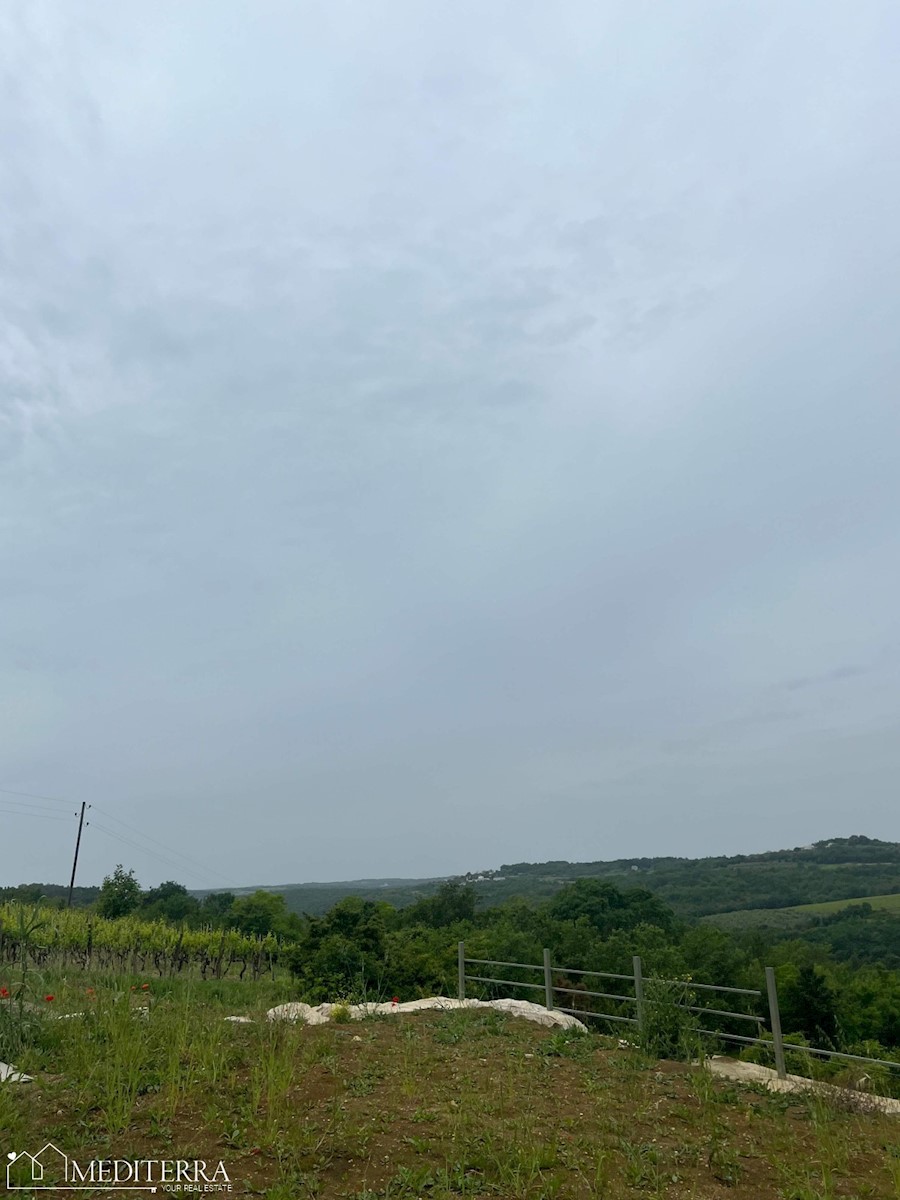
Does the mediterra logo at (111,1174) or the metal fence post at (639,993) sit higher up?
the metal fence post at (639,993)

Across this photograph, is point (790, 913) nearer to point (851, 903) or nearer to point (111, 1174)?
point (851, 903)

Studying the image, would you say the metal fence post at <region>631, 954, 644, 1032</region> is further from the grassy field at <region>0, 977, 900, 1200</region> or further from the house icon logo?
the house icon logo

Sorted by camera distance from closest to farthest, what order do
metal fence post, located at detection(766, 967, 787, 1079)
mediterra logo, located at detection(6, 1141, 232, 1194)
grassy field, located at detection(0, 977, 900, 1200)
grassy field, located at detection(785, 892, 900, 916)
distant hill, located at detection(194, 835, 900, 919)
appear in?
1. mediterra logo, located at detection(6, 1141, 232, 1194)
2. grassy field, located at detection(0, 977, 900, 1200)
3. metal fence post, located at detection(766, 967, 787, 1079)
4. grassy field, located at detection(785, 892, 900, 916)
5. distant hill, located at detection(194, 835, 900, 919)

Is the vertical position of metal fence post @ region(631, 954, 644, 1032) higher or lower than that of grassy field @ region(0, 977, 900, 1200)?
higher

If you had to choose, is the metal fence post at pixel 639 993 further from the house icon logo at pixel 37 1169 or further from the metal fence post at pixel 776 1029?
the house icon logo at pixel 37 1169

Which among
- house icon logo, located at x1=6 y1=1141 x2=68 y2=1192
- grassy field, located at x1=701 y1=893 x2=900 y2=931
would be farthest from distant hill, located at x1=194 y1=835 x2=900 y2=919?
house icon logo, located at x1=6 y1=1141 x2=68 y2=1192

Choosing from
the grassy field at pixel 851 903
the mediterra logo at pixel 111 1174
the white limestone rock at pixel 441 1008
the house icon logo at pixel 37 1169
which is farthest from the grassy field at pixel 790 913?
the house icon logo at pixel 37 1169

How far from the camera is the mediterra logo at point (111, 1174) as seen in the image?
5.32m

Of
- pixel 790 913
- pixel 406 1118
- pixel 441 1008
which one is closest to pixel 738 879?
pixel 790 913

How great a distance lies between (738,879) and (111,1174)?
255ft

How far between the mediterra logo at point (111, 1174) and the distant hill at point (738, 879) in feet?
139

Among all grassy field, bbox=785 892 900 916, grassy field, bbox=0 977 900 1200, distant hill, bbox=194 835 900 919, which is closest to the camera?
grassy field, bbox=0 977 900 1200

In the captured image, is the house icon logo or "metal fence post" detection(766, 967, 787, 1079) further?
"metal fence post" detection(766, 967, 787, 1079)

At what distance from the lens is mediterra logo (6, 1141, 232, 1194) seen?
5.32 metres
